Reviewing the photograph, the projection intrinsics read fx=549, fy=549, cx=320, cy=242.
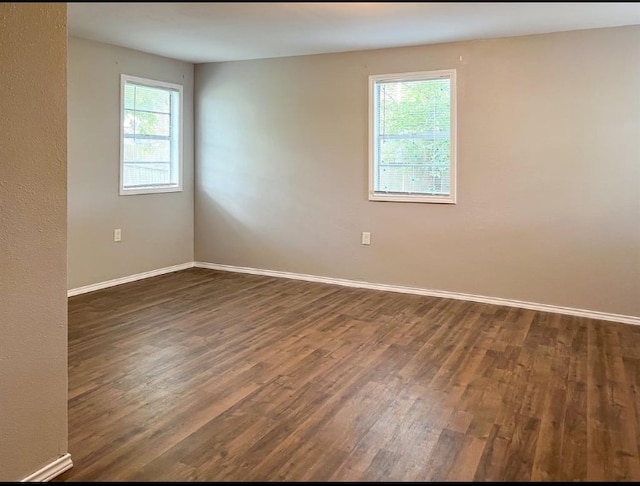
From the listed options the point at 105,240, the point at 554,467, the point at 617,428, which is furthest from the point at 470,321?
the point at 105,240

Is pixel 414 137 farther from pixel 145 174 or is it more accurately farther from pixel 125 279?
pixel 125 279

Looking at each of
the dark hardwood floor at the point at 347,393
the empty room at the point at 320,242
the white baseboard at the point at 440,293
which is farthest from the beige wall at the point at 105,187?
the white baseboard at the point at 440,293

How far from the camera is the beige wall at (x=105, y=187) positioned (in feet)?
16.6

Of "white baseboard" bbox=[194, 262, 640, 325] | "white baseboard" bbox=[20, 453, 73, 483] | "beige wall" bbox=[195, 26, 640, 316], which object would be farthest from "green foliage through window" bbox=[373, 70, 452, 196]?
"white baseboard" bbox=[20, 453, 73, 483]

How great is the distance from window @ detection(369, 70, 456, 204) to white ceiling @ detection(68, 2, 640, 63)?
1.28 ft

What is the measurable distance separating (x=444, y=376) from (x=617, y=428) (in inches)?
36.0

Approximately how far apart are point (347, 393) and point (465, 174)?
2748mm

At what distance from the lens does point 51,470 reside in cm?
210

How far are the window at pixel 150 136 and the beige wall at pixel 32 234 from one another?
12.1 ft

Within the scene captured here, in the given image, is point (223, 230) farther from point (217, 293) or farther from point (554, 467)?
point (554, 467)

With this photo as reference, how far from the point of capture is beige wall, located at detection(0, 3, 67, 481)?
73.8 inches

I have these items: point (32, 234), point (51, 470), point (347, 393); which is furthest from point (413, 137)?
point (51, 470)

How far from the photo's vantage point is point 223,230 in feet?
20.9

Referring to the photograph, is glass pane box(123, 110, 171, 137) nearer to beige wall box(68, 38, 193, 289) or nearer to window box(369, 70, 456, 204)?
beige wall box(68, 38, 193, 289)
